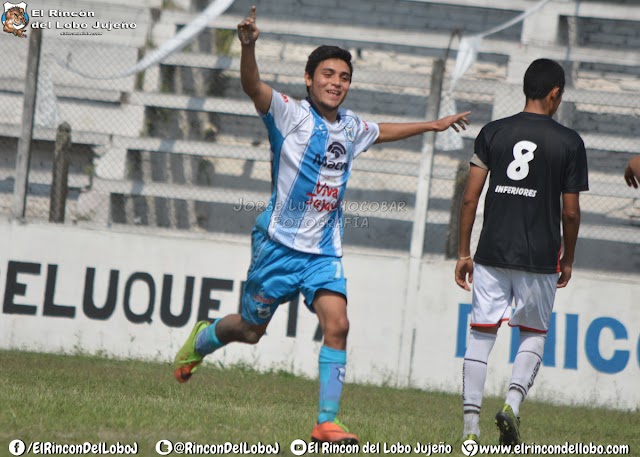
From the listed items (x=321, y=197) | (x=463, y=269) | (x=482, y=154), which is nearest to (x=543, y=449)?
(x=463, y=269)

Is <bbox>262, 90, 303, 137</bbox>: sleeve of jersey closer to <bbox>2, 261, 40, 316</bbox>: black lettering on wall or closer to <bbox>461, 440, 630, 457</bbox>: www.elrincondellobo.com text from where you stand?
<bbox>461, 440, 630, 457</bbox>: www.elrincondellobo.com text

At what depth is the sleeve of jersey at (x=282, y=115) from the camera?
5953mm

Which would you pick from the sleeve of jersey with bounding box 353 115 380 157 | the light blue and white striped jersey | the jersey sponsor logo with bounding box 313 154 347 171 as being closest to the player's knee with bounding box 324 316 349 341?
the light blue and white striped jersey

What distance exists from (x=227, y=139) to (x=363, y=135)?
8.80 metres

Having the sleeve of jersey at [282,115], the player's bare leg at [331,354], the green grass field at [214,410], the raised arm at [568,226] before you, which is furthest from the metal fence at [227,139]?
the player's bare leg at [331,354]

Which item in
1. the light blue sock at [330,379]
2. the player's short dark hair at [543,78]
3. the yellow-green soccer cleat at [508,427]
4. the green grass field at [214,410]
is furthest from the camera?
the player's short dark hair at [543,78]

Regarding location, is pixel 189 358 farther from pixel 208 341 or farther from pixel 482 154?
pixel 482 154

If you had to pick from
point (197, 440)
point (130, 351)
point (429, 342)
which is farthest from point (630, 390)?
point (197, 440)

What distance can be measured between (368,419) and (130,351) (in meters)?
4.08

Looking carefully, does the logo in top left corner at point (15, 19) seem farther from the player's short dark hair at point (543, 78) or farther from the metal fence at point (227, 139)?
the player's short dark hair at point (543, 78)

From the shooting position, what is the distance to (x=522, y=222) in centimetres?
596

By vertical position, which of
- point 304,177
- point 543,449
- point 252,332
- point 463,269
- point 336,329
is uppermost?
point 304,177

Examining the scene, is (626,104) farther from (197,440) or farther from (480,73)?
(197,440)

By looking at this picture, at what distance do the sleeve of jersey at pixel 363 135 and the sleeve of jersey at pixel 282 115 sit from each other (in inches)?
16.9
